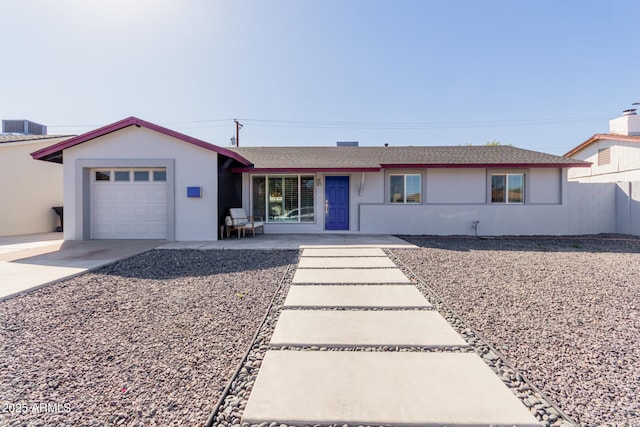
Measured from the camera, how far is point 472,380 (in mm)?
2312

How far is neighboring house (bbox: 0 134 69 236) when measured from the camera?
11.6 meters

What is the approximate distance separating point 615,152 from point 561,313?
579 inches

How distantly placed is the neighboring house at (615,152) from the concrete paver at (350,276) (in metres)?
13.5

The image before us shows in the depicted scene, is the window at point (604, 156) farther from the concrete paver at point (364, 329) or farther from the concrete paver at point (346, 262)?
the concrete paver at point (364, 329)

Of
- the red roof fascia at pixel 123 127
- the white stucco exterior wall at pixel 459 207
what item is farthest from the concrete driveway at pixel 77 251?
the red roof fascia at pixel 123 127

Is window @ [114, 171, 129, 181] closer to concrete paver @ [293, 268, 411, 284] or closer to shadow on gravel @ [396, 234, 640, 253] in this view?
concrete paver @ [293, 268, 411, 284]

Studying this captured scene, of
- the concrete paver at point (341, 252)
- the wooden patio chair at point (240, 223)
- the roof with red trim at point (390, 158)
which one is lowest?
the concrete paver at point (341, 252)

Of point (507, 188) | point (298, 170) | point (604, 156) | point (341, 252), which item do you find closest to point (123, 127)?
point (298, 170)

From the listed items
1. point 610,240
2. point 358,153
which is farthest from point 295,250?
point 610,240

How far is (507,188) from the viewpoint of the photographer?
1139 centimetres

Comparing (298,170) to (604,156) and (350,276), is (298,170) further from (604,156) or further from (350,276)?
(604,156)

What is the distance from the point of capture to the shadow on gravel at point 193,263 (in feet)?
18.7

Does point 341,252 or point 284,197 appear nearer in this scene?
point 341,252

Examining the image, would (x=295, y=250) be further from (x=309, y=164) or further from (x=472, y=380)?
(x=472, y=380)
